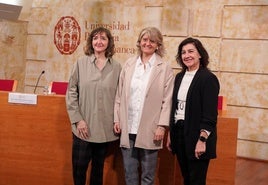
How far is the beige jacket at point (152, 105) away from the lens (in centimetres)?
267

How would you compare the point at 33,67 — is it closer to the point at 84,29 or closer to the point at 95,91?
the point at 84,29

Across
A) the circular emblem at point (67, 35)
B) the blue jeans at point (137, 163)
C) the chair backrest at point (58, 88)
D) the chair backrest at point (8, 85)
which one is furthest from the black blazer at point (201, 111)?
the circular emblem at point (67, 35)

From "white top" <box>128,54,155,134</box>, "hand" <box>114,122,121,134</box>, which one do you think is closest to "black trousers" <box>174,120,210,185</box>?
"white top" <box>128,54,155,134</box>

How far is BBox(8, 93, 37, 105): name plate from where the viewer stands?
A: 3.30 m

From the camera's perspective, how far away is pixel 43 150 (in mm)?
3350

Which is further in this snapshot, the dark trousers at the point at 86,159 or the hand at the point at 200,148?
the dark trousers at the point at 86,159

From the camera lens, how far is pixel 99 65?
2.87 m

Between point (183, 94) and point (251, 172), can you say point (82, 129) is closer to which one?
point (183, 94)

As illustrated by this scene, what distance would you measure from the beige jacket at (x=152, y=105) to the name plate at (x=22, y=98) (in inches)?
35.8

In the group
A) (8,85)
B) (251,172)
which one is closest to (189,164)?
(251,172)

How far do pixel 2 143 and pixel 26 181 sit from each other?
1.26 feet

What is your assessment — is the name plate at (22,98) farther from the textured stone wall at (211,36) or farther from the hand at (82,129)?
the textured stone wall at (211,36)

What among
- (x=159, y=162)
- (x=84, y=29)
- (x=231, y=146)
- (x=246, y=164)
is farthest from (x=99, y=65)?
(x=84, y=29)

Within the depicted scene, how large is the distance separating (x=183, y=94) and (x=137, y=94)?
329mm
